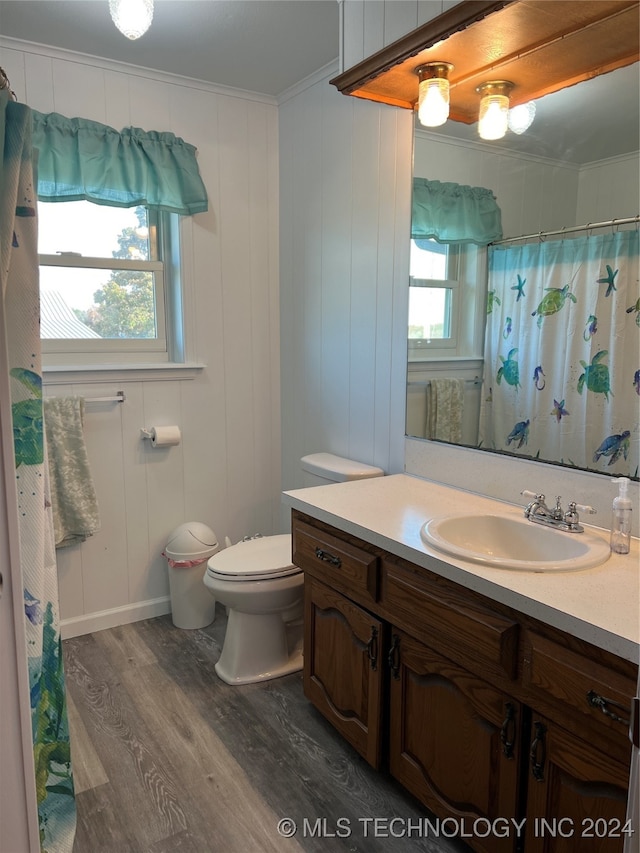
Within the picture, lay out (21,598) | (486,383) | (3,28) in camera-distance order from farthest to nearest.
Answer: (3,28), (486,383), (21,598)

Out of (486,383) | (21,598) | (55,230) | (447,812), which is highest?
(55,230)

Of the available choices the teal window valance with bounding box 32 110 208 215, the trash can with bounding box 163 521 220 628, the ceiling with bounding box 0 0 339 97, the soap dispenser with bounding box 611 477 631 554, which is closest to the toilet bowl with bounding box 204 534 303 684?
the trash can with bounding box 163 521 220 628

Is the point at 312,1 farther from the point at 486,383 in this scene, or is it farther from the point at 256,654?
the point at 256,654

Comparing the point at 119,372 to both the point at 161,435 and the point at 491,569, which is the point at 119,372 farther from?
the point at 491,569

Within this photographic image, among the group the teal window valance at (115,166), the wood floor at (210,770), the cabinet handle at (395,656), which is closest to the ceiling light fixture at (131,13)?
the teal window valance at (115,166)

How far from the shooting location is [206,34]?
233 cm

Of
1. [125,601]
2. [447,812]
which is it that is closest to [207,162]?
[125,601]

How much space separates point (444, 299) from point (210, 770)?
1.75 m

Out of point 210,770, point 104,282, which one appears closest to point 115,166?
point 104,282

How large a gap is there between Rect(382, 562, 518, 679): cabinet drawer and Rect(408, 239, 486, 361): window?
0.86 meters

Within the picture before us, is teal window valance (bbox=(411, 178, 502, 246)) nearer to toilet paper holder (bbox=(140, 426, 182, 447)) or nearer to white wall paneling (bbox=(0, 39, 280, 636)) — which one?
white wall paneling (bbox=(0, 39, 280, 636))

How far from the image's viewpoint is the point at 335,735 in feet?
6.85

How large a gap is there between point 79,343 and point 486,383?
5.79 ft

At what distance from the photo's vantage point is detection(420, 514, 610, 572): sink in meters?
1.40
